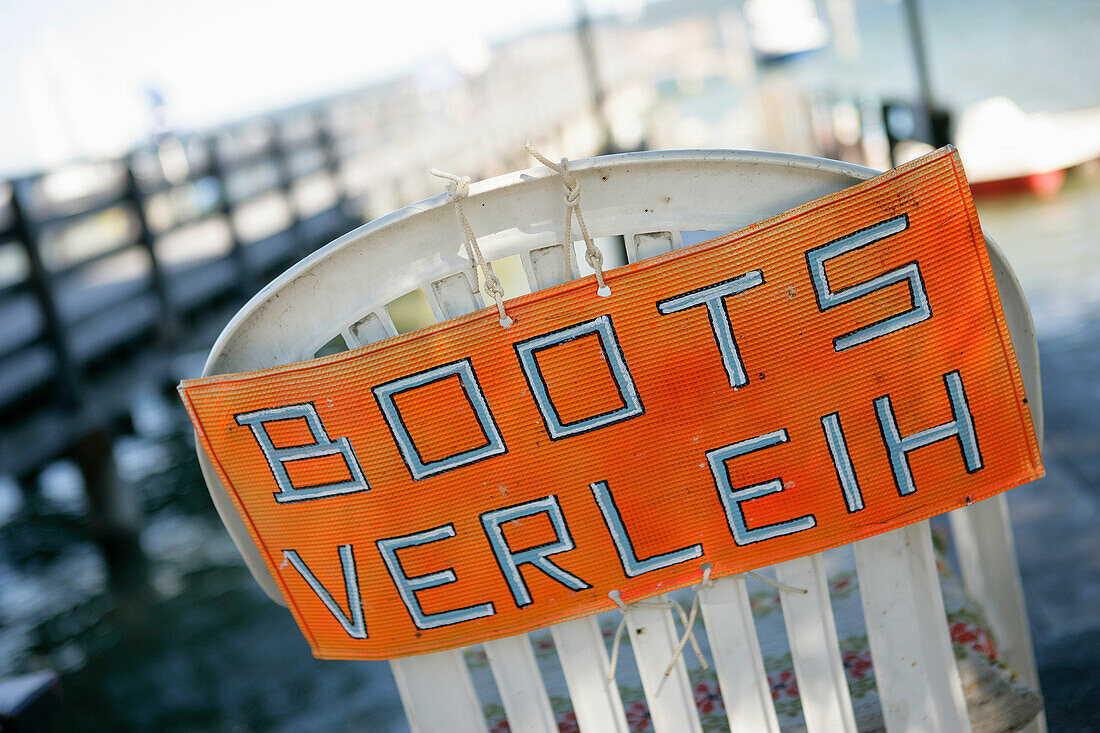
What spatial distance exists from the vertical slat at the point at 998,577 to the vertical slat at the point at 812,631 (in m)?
0.48

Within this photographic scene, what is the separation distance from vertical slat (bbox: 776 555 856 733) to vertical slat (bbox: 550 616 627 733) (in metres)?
0.29

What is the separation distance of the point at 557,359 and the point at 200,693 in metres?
3.15

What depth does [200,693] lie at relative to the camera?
3693 mm

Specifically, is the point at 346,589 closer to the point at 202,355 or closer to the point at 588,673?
the point at 588,673

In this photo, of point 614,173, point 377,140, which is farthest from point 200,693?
point 377,140

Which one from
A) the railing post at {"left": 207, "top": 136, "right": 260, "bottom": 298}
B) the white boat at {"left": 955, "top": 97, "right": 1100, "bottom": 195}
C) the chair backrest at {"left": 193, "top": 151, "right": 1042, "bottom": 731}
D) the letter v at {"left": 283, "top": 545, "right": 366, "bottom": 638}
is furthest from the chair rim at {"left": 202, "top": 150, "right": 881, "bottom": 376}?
the white boat at {"left": 955, "top": 97, "right": 1100, "bottom": 195}

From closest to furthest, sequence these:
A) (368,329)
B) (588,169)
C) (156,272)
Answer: (588,169), (368,329), (156,272)

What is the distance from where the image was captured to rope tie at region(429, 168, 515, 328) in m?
1.22

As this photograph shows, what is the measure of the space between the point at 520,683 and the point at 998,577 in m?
1.00

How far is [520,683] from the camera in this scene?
143 cm

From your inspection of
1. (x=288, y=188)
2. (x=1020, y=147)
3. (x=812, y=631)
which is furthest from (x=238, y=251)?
(x=1020, y=147)

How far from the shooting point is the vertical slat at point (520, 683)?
1.42 metres

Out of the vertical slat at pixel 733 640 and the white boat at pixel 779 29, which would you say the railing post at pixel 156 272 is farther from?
the white boat at pixel 779 29

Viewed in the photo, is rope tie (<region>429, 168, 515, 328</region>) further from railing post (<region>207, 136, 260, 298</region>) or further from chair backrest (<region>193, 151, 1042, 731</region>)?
railing post (<region>207, 136, 260, 298</region>)
